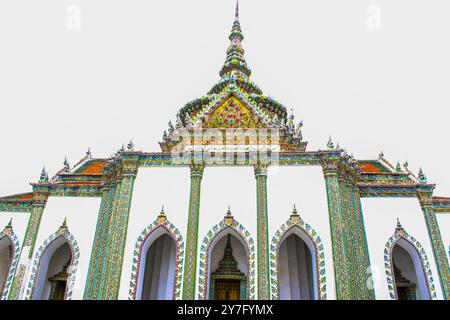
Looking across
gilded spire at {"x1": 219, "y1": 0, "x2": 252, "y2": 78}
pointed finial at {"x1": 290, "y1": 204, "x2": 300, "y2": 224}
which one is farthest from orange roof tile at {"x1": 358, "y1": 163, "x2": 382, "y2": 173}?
gilded spire at {"x1": 219, "y1": 0, "x2": 252, "y2": 78}

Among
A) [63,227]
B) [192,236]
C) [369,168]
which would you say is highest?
[369,168]

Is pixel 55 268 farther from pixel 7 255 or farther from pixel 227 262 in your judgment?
pixel 227 262

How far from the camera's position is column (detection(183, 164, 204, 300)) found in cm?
1184

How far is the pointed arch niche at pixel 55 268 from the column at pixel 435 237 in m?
12.0

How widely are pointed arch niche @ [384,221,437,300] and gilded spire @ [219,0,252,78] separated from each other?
1242cm

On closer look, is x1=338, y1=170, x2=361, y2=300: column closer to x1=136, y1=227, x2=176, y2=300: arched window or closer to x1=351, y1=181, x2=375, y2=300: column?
x1=351, y1=181, x2=375, y2=300: column

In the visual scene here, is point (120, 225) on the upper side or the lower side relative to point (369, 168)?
lower

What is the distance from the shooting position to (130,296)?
11852mm

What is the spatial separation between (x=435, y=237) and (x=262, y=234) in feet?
19.8

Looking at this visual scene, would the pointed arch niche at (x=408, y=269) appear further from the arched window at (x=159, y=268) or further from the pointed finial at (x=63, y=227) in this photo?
the pointed finial at (x=63, y=227)

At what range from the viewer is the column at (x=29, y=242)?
13234mm

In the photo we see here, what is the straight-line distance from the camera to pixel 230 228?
12.7 metres

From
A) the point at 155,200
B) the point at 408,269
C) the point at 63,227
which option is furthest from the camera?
the point at 408,269

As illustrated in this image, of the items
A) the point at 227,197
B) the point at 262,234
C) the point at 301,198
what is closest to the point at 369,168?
the point at 301,198
